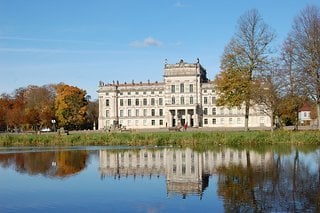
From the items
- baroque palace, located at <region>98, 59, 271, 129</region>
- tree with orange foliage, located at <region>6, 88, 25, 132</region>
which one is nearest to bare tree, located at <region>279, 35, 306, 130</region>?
baroque palace, located at <region>98, 59, 271, 129</region>

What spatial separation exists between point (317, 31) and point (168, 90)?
49.6 metres

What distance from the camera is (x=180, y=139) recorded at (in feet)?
109

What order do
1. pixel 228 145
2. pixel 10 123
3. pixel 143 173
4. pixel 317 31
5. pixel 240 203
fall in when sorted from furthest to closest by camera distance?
pixel 10 123 < pixel 317 31 < pixel 228 145 < pixel 143 173 < pixel 240 203

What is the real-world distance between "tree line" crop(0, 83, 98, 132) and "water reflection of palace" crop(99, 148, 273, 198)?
48317 millimetres

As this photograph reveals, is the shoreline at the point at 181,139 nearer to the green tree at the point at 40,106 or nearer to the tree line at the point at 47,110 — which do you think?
the tree line at the point at 47,110

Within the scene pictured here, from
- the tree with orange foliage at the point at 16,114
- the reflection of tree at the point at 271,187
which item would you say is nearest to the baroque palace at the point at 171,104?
the tree with orange foliage at the point at 16,114

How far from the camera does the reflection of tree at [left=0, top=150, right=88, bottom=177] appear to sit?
20.9 metres

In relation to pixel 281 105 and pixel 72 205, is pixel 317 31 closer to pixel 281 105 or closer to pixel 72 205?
pixel 281 105

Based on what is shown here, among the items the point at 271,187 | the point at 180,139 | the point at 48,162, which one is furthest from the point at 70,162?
the point at 271,187

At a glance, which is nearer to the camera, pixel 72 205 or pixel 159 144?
pixel 72 205

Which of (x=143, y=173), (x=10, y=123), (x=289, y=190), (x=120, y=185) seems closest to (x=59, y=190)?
(x=120, y=185)

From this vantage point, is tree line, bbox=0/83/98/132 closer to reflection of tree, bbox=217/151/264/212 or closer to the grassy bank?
the grassy bank

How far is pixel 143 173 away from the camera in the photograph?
19547mm

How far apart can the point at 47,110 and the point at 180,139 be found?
4713cm
